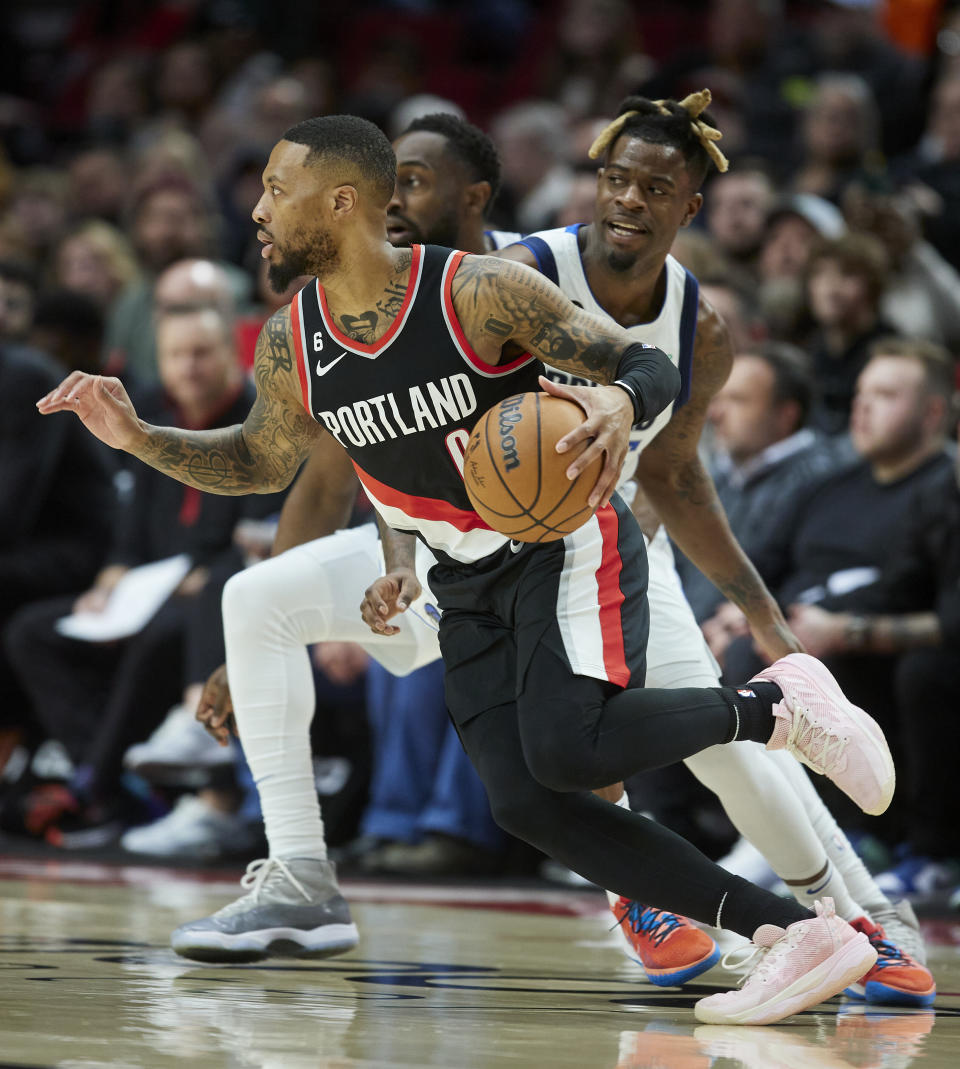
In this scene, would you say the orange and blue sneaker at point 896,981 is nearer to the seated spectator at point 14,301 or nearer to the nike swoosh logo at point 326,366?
the nike swoosh logo at point 326,366

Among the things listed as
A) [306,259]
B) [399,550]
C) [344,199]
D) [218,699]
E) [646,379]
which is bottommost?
[218,699]

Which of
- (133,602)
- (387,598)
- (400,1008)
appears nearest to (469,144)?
(387,598)

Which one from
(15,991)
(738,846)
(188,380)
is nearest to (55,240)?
(188,380)

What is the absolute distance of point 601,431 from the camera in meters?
3.05

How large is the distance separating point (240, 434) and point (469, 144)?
127 centimetres

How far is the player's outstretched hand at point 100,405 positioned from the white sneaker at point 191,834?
3391 mm

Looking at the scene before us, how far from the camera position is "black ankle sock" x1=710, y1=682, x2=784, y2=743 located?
3.36 meters

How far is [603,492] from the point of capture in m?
3.12

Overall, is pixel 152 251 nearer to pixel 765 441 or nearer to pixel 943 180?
pixel 765 441

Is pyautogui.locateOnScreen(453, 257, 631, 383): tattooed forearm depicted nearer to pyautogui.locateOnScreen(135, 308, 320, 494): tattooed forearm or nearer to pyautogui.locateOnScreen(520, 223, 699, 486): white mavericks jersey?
pyautogui.locateOnScreen(520, 223, 699, 486): white mavericks jersey

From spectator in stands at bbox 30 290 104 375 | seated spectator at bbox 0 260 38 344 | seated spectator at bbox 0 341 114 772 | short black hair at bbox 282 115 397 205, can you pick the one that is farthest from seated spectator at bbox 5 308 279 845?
short black hair at bbox 282 115 397 205

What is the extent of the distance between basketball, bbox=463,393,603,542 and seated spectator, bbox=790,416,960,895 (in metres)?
2.94

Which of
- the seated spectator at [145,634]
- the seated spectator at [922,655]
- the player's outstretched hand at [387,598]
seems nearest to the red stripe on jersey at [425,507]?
the player's outstretched hand at [387,598]

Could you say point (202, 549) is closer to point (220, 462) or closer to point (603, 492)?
point (220, 462)
